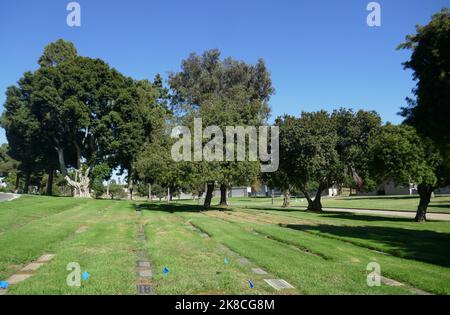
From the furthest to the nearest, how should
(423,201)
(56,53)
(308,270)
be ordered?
(56,53) < (423,201) < (308,270)

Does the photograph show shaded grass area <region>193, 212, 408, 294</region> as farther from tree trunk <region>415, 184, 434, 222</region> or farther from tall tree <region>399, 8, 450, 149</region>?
tree trunk <region>415, 184, 434, 222</region>

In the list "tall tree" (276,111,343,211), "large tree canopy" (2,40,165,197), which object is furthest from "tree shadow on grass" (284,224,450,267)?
"large tree canopy" (2,40,165,197)

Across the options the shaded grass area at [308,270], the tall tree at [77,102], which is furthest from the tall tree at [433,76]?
the tall tree at [77,102]

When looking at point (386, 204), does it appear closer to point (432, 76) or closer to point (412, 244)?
point (412, 244)

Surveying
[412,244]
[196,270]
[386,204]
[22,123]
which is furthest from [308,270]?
[22,123]

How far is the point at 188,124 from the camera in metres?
29.8

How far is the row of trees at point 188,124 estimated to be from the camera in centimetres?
2812

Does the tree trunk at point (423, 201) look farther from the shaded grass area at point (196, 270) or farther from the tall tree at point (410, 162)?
the shaded grass area at point (196, 270)

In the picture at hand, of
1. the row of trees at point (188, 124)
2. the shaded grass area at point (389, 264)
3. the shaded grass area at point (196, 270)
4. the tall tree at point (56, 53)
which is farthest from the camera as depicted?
the tall tree at point (56, 53)

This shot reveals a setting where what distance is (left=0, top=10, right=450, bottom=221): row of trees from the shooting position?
28125 millimetres

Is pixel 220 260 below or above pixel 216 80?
below
